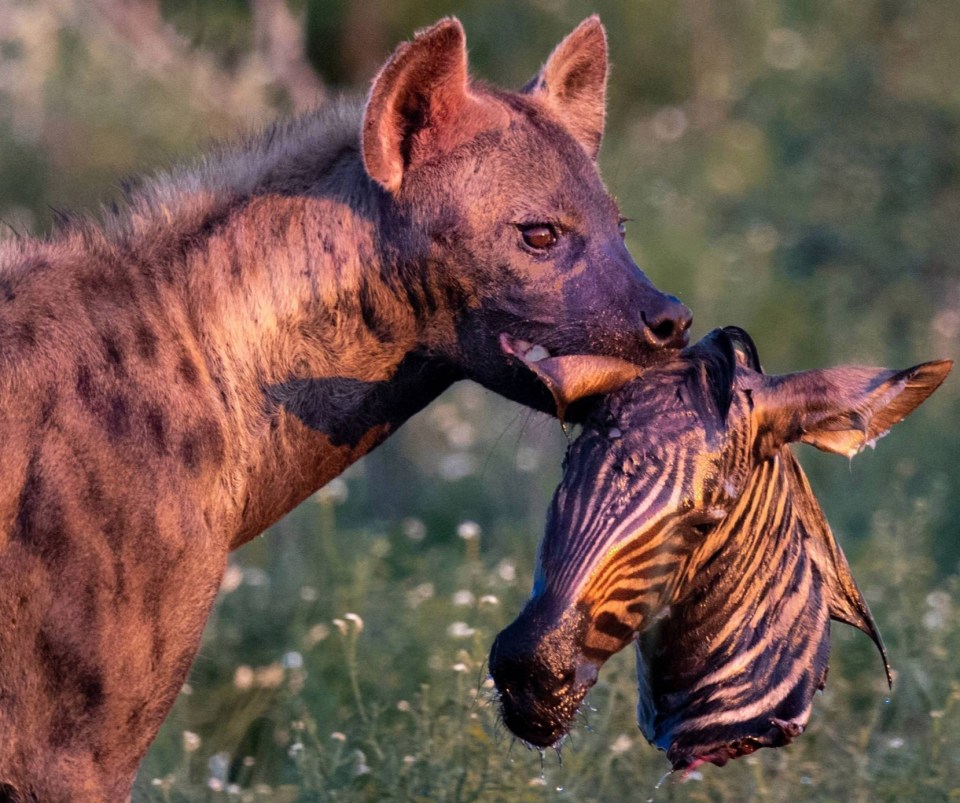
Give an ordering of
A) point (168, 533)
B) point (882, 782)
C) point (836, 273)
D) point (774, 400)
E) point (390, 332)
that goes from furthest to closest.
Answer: point (836, 273)
point (882, 782)
point (390, 332)
point (168, 533)
point (774, 400)

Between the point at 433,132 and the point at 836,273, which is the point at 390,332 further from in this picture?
the point at 836,273

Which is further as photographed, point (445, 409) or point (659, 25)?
point (659, 25)

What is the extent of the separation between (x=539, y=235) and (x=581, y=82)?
833mm

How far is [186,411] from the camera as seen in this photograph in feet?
12.0

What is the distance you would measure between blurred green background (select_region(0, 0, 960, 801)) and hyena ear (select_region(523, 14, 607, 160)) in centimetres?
78

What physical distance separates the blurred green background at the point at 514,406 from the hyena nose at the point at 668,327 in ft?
1.55

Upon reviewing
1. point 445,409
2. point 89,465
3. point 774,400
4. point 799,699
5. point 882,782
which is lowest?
point 445,409

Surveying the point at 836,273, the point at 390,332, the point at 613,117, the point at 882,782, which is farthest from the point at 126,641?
the point at 613,117

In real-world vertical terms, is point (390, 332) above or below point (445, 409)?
above

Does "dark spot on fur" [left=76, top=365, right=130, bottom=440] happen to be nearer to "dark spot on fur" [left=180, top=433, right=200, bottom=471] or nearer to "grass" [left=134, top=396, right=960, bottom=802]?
"dark spot on fur" [left=180, top=433, right=200, bottom=471]

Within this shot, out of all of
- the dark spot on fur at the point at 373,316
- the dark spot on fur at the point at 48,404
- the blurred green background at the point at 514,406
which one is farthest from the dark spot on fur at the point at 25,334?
the blurred green background at the point at 514,406

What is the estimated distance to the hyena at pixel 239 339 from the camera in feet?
11.3

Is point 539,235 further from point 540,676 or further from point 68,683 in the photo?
point 68,683

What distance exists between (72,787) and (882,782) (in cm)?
205
